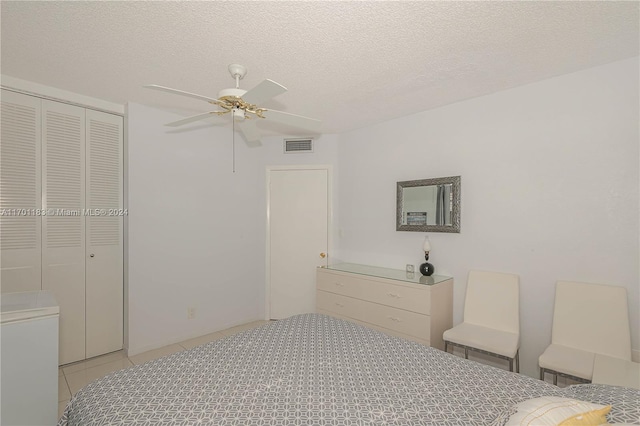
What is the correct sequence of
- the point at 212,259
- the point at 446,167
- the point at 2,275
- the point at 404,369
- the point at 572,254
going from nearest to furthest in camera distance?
the point at 404,369 < the point at 572,254 < the point at 2,275 < the point at 446,167 < the point at 212,259

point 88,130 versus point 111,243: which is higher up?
point 88,130

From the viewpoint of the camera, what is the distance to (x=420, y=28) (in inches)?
70.9

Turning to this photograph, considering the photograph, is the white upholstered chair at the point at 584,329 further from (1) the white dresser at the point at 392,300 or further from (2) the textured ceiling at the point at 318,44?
(2) the textured ceiling at the point at 318,44

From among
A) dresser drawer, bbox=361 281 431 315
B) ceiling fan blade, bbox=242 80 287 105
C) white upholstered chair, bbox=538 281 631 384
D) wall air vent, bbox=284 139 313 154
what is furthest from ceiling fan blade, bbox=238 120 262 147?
white upholstered chair, bbox=538 281 631 384

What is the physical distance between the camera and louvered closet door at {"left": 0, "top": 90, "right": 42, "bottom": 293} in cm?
256

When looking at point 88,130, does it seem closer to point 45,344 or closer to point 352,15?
point 45,344

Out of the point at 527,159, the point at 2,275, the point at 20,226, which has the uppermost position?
the point at 527,159

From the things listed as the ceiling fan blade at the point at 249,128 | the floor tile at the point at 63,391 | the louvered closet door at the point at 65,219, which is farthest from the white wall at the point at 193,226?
the ceiling fan blade at the point at 249,128

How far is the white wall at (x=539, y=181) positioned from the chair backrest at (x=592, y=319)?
98 millimetres

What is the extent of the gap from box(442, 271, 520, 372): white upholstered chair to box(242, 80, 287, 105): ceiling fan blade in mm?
2297

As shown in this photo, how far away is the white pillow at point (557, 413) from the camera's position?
0.96m

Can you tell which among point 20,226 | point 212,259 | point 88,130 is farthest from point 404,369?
point 88,130

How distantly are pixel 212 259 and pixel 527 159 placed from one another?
345 centimetres

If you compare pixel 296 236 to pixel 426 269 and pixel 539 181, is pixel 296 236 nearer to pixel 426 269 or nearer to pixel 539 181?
pixel 426 269
